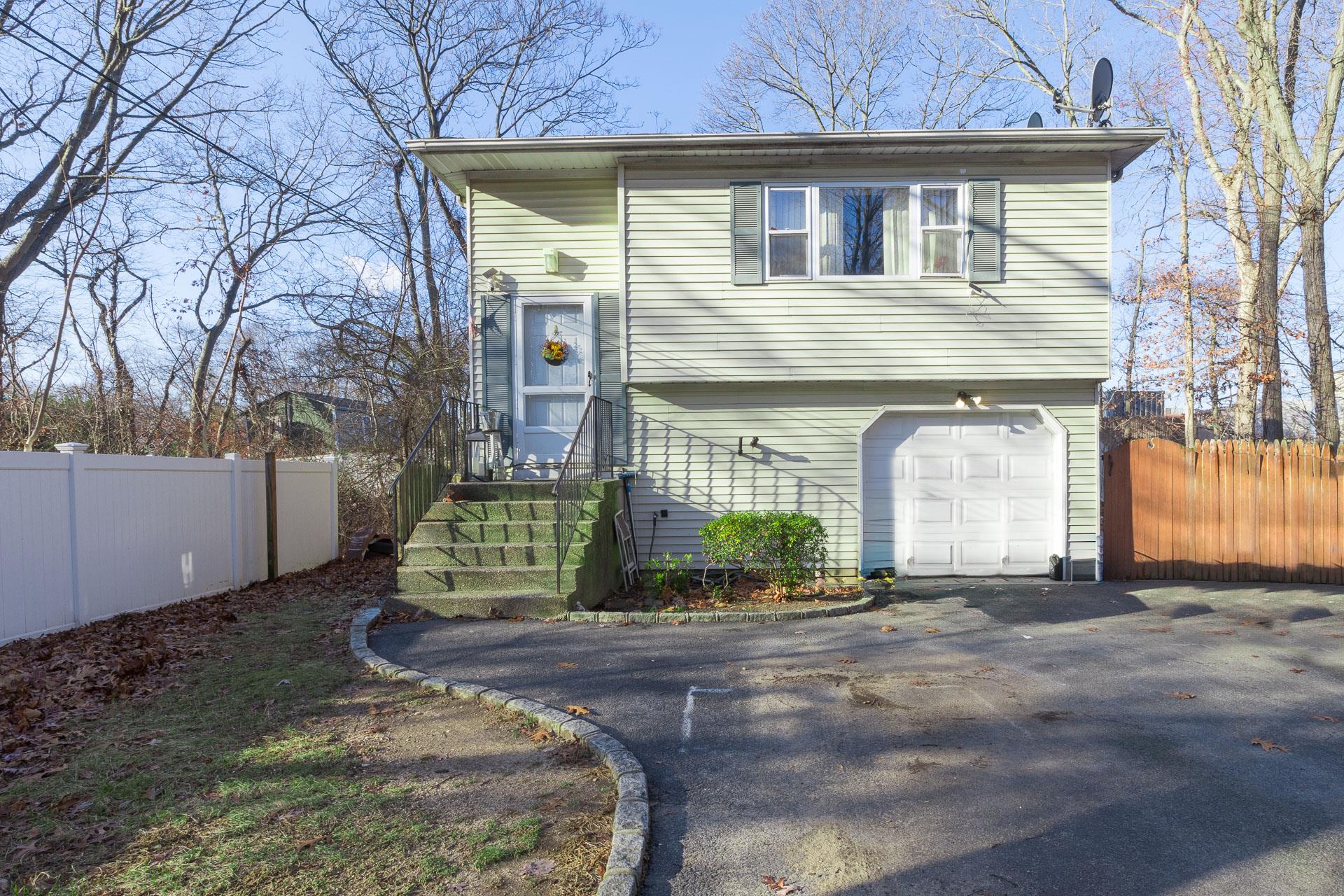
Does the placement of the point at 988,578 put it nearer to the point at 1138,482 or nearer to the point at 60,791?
the point at 1138,482

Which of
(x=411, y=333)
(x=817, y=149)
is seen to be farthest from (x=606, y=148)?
(x=411, y=333)

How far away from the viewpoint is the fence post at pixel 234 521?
33.6 ft

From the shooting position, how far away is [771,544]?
29.3 feet

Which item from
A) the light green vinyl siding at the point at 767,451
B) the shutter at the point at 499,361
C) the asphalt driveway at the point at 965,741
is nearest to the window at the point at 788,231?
the light green vinyl siding at the point at 767,451

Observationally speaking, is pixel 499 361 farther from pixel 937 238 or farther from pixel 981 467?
pixel 981 467

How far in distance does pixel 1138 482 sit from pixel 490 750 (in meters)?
9.59

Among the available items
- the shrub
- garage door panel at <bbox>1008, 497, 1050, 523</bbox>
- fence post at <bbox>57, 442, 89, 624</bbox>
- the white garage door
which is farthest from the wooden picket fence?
fence post at <bbox>57, 442, 89, 624</bbox>

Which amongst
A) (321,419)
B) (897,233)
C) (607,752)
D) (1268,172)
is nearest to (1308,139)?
(1268,172)

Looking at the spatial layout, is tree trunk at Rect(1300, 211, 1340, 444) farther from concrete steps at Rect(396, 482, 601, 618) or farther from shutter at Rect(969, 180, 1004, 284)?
concrete steps at Rect(396, 482, 601, 618)

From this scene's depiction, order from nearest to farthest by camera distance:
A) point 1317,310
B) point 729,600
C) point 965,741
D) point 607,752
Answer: point 607,752
point 965,741
point 729,600
point 1317,310

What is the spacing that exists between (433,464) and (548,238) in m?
3.28

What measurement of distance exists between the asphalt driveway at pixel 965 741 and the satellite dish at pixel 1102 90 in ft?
20.4

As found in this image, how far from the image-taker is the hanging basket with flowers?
1073 cm

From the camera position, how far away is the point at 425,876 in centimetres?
310
